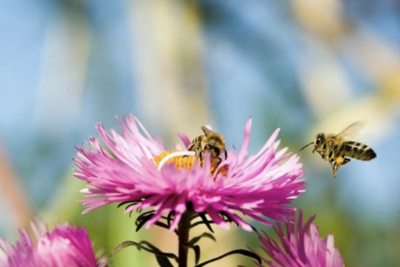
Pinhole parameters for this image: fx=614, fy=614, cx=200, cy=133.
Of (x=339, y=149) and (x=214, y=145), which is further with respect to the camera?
(x=339, y=149)

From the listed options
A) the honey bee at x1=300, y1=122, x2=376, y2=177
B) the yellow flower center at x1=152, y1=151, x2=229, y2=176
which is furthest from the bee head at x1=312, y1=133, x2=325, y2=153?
the yellow flower center at x1=152, y1=151, x2=229, y2=176

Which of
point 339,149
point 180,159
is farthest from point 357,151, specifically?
point 180,159

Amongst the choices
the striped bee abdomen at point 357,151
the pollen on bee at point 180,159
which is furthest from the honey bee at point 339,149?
the pollen on bee at point 180,159

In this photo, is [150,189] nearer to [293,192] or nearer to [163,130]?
[293,192]

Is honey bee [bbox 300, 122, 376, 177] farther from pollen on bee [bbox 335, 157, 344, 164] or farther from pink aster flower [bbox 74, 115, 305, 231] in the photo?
pink aster flower [bbox 74, 115, 305, 231]

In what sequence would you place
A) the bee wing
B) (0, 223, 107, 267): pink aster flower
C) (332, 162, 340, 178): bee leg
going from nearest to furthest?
(0, 223, 107, 267): pink aster flower < (332, 162, 340, 178): bee leg < the bee wing

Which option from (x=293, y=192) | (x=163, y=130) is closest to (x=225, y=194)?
(x=293, y=192)

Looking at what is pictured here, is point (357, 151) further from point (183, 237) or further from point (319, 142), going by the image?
point (183, 237)

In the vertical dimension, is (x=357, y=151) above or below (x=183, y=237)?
above
